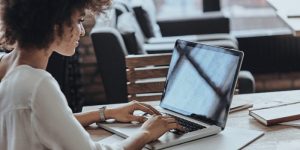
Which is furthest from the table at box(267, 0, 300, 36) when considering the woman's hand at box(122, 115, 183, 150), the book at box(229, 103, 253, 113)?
the woman's hand at box(122, 115, 183, 150)

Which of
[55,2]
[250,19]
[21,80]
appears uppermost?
[55,2]

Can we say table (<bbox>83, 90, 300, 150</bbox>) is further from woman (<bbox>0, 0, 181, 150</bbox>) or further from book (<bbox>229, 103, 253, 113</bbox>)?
woman (<bbox>0, 0, 181, 150</bbox>)

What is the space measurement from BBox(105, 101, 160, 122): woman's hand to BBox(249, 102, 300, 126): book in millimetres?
314

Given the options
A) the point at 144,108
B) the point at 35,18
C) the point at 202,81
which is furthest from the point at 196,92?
the point at 35,18

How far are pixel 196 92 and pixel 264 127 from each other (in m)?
0.23

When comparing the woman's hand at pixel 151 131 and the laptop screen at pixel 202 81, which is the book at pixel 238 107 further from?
the woman's hand at pixel 151 131

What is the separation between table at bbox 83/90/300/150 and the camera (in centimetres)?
Result: 136

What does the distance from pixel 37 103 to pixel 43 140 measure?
0.28 ft

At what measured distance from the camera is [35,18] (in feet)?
3.80

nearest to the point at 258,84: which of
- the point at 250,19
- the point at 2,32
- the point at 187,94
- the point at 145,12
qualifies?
the point at 250,19

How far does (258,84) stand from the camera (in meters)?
4.05

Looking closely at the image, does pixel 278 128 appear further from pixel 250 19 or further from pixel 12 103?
pixel 250 19

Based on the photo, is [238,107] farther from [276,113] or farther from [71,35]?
[71,35]

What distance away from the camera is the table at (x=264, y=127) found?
136 centimetres
